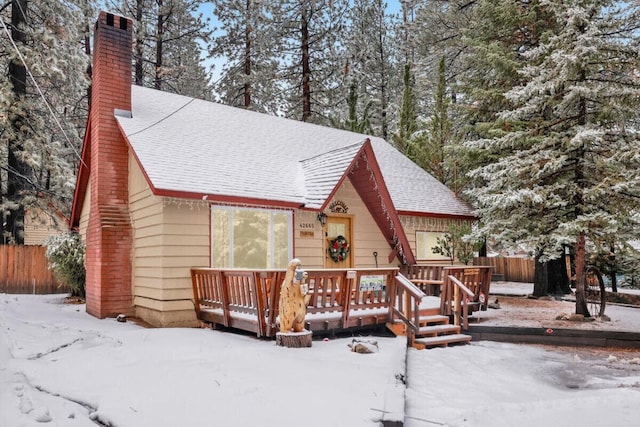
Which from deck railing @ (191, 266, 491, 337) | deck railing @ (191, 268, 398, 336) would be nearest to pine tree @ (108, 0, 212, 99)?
deck railing @ (191, 268, 398, 336)

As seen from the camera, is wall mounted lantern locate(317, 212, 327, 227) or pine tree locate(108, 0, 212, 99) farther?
pine tree locate(108, 0, 212, 99)

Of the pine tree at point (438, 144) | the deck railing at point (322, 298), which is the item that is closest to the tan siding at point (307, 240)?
the deck railing at point (322, 298)

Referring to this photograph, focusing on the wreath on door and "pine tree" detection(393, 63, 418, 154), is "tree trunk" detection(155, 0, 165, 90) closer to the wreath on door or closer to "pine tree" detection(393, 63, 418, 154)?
"pine tree" detection(393, 63, 418, 154)

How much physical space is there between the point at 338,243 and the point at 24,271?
1060 centimetres

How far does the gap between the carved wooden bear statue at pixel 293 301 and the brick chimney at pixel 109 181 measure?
5.00 metres

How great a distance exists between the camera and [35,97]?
1753cm

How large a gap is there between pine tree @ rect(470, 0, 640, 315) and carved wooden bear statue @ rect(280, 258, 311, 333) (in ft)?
19.0

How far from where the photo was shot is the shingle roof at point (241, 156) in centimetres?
968

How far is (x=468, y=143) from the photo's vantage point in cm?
1293

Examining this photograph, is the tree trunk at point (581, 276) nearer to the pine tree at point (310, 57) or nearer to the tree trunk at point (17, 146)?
the tree trunk at point (17, 146)

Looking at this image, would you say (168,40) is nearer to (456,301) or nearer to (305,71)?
(305,71)

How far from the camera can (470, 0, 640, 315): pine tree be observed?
9789mm

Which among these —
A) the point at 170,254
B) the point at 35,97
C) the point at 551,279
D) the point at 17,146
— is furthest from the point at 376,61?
the point at 170,254

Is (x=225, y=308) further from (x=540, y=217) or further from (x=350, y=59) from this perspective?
(x=350, y=59)
